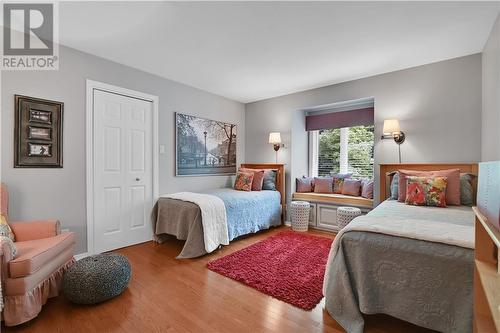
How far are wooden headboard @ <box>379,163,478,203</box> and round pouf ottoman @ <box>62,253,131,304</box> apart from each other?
3174mm

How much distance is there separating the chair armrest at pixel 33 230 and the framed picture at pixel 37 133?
2.12 ft

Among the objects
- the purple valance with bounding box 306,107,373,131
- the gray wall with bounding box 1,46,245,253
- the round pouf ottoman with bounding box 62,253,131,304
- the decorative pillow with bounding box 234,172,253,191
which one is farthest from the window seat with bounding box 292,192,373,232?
the round pouf ottoman with bounding box 62,253,131,304

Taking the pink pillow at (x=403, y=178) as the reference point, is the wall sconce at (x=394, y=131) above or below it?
above

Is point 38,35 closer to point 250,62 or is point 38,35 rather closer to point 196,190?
point 250,62

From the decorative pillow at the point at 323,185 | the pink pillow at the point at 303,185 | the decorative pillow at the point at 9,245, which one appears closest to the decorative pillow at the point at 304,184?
the pink pillow at the point at 303,185

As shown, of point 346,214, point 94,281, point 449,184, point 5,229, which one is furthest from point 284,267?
point 5,229

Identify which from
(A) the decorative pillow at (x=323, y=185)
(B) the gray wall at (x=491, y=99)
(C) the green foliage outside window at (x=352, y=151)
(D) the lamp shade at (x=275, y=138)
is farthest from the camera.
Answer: (D) the lamp shade at (x=275, y=138)

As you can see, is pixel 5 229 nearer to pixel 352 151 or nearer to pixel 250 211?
pixel 250 211

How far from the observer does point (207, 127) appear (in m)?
4.14

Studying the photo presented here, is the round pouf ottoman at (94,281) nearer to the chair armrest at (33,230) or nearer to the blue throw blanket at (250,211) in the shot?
the chair armrest at (33,230)

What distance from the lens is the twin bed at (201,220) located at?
2791 millimetres

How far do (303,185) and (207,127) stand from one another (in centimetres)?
201

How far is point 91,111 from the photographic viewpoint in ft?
9.13

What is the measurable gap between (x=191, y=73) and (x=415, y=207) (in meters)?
3.21
